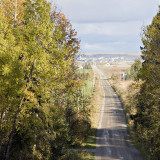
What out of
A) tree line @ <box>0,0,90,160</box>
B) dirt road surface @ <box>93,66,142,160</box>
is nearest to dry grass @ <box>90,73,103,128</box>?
dirt road surface @ <box>93,66,142,160</box>

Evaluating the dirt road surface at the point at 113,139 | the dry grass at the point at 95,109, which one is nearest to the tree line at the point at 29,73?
the dirt road surface at the point at 113,139

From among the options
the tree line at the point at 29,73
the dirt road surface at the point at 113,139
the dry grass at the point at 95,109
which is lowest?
the dirt road surface at the point at 113,139

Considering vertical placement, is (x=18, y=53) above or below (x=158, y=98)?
above

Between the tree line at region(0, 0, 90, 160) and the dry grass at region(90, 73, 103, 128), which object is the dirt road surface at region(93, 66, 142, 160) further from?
the tree line at region(0, 0, 90, 160)

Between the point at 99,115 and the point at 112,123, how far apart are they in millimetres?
7575

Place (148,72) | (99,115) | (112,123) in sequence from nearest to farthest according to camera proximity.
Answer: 1. (148,72)
2. (112,123)
3. (99,115)

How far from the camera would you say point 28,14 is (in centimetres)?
1301

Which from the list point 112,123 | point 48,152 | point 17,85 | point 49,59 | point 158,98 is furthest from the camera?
point 112,123

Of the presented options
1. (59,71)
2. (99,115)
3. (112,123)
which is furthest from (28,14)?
(99,115)

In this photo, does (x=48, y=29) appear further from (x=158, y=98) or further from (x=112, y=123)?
(x=112, y=123)

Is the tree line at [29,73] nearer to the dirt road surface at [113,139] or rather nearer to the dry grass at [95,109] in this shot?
the dirt road surface at [113,139]

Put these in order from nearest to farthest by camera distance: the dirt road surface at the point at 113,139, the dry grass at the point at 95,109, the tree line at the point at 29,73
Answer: the tree line at the point at 29,73 < the dirt road surface at the point at 113,139 < the dry grass at the point at 95,109

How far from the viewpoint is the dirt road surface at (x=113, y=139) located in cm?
2655

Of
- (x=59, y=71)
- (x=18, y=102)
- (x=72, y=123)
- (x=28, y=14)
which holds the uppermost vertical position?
(x=28, y=14)
